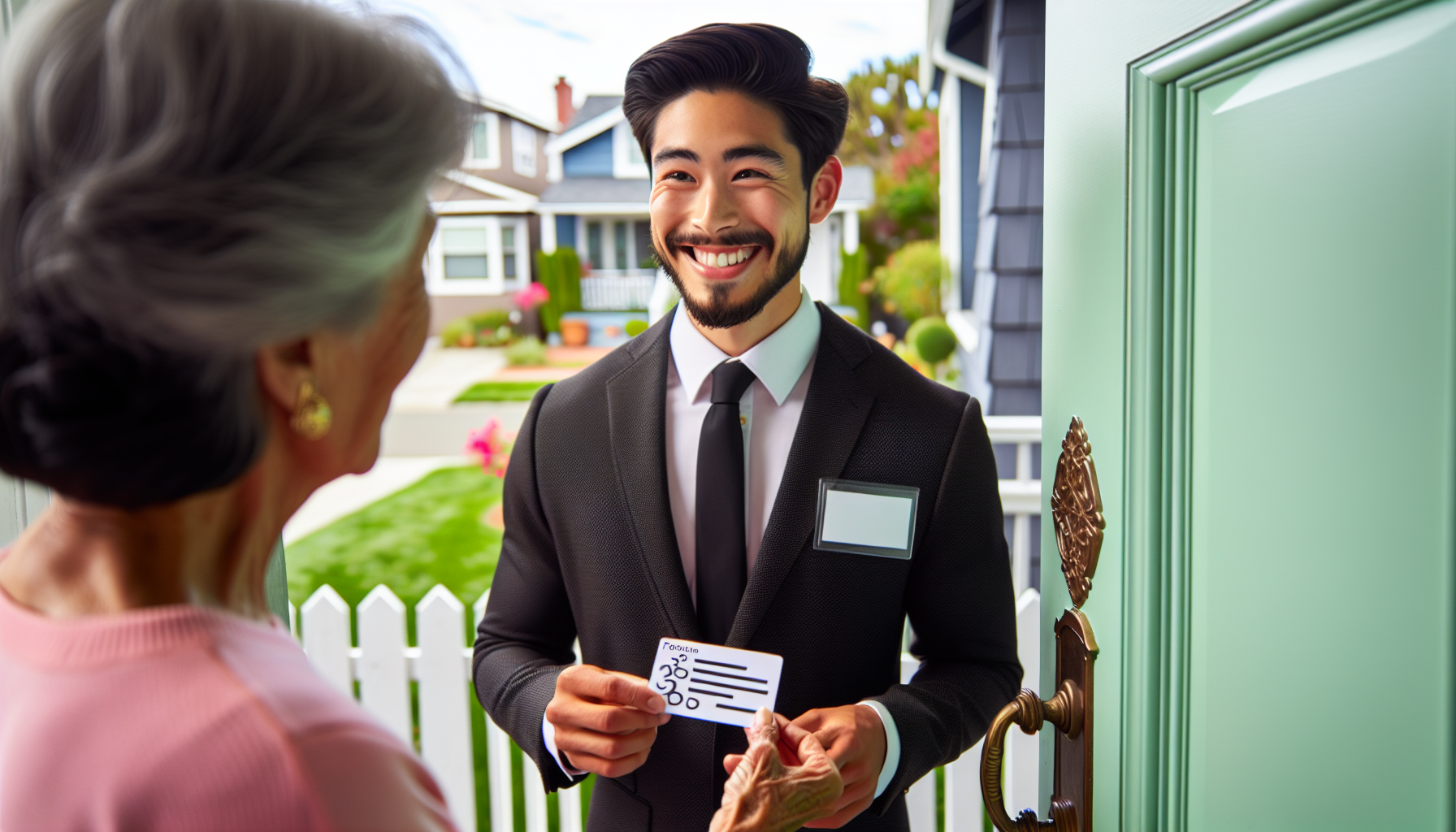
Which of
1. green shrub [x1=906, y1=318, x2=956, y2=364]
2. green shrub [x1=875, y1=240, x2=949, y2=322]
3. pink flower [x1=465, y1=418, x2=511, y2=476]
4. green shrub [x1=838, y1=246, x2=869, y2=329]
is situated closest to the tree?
green shrub [x1=838, y1=246, x2=869, y2=329]

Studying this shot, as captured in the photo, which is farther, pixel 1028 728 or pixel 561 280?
pixel 561 280

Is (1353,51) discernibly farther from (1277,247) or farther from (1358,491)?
(1358,491)

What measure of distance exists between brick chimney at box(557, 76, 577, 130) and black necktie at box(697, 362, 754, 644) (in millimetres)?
20174

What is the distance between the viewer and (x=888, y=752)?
1.15 meters

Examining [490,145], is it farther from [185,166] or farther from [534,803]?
[185,166]

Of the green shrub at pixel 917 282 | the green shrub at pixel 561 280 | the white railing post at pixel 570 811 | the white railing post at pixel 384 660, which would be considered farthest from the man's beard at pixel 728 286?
the green shrub at pixel 561 280

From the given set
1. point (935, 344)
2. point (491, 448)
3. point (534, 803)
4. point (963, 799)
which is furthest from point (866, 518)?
point (935, 344)

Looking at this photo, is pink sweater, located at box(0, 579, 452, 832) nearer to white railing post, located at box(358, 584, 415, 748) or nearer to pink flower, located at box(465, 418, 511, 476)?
white railing post, located at box(358, 584, 415, 748)

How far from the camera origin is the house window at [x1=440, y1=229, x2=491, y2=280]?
17.7 metres

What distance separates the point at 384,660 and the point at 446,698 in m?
0.21

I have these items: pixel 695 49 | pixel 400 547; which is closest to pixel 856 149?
pixel 400 547

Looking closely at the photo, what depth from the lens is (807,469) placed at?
1.22m

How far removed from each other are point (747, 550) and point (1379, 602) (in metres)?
0.80

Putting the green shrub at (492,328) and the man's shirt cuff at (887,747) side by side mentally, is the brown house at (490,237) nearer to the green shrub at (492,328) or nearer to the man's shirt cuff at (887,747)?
the green shrub at (492,328)
